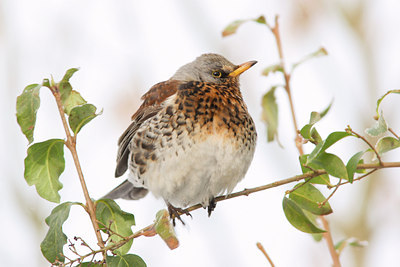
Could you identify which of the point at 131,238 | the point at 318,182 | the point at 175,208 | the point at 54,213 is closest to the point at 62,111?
the point at 54,213

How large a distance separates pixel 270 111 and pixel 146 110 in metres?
1.17

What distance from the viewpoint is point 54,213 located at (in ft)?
7.99

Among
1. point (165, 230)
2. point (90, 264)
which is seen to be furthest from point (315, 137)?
point (90, 264)

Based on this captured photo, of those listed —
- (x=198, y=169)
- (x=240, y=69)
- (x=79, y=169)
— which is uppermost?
(x=79, y=169)

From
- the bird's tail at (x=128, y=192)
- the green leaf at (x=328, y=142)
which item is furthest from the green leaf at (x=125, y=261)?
the bird's tail at (x=128, y=192)

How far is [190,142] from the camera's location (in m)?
3.71

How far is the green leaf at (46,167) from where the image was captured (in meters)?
2.49

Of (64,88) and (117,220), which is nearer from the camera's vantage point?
(64,88)

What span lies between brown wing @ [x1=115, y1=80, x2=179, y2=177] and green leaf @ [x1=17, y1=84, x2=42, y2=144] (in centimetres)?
176

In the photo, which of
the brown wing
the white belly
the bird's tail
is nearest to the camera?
the white belly

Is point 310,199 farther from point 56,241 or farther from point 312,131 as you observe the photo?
point 56,241

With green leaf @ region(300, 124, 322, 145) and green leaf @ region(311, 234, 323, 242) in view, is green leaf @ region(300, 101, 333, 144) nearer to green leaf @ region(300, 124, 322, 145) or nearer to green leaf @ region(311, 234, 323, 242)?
green leaf @ region(300, 124, 322, 145)

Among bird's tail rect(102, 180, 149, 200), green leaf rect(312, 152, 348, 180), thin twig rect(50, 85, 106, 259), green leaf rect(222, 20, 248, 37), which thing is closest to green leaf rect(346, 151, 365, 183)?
green leaf rect(312, 152, 348, 180)

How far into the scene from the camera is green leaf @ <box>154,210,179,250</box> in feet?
7.90
